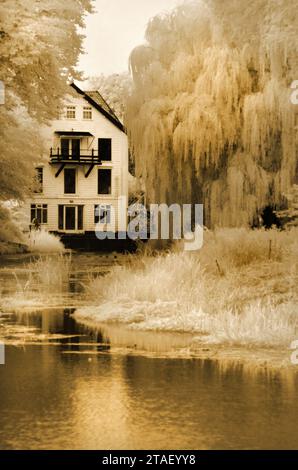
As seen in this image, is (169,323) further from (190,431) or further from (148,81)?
(148,81)

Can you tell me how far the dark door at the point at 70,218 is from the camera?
167 feet

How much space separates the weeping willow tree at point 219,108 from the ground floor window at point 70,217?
24555 mm

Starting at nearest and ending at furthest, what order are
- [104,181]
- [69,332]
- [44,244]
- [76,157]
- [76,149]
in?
[69,332] < [44,244] < [76,157] < [76,149] < [104,181]

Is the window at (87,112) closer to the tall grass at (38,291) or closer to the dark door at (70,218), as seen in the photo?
the dark door at (70,218)

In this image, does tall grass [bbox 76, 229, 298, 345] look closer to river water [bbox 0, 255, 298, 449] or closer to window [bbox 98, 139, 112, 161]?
river water [bbox 0, 255, 298, 449]

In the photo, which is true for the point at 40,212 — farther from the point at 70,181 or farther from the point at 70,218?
the point at 70,181

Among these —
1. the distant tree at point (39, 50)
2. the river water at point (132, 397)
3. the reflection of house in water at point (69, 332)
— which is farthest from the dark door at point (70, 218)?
the river water at point (132, 397)

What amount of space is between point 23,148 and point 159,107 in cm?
1132

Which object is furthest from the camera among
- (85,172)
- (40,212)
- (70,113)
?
(85,172)

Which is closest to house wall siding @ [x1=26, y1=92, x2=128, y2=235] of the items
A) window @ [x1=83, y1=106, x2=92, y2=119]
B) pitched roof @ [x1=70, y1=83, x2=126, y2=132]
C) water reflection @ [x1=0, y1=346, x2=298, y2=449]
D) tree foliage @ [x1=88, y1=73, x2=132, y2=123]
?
window @ [x1=83, y1=106, x2=92, y2=119]

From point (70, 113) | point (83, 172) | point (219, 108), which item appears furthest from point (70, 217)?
point (219, 108)

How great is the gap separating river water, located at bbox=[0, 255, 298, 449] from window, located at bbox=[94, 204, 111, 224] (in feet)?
124

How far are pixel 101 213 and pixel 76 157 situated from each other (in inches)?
152

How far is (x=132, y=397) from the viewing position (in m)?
8.20
